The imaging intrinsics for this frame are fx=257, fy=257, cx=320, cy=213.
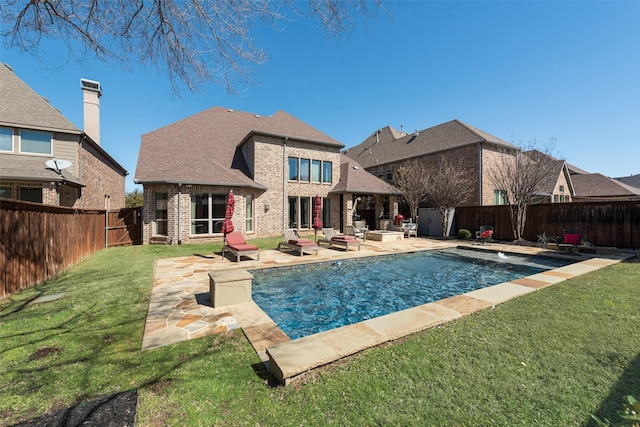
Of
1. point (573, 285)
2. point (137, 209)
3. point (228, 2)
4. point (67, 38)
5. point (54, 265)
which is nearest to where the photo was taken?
point (228, 2)

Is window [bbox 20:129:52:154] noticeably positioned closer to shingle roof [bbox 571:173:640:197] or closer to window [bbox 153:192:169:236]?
window [bbox 153:192:169:236]

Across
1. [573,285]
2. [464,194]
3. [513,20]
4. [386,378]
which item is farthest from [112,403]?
[464,194]

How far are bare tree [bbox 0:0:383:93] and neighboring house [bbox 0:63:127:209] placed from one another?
10.1 m

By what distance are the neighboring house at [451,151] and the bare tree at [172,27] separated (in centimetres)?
1929

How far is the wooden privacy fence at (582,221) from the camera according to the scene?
12.0 meters

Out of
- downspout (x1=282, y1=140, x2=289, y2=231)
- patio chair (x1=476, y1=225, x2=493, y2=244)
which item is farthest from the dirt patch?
patio chair (x1=476, y1=225, x2=493, y2=244)

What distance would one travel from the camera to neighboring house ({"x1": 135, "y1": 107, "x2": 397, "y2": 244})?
47.3ft

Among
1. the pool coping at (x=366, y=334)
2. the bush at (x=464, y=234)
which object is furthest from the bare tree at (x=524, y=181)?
the pool coping at (x=366, y=334)

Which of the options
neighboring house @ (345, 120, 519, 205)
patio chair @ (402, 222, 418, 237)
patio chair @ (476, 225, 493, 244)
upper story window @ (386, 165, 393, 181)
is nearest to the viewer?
patio chair @ (476, 225, 493, 244)

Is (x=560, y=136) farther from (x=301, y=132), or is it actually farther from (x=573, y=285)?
(x=301, y=132)

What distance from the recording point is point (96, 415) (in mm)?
2320

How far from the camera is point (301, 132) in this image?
20203mm

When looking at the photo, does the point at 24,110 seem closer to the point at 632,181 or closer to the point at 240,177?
the point at 240,177

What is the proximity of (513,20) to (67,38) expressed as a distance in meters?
13.4
